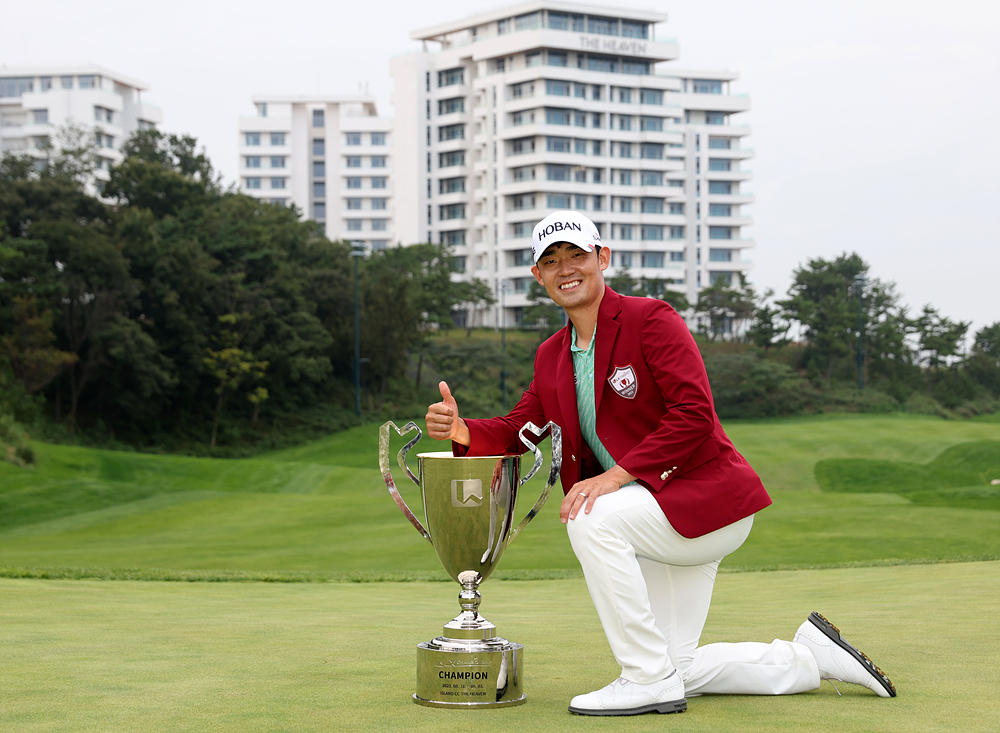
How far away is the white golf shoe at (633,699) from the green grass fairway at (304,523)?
8813 mm

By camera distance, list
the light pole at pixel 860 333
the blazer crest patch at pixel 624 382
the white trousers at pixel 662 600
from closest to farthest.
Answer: the white trousers at pixel 662 600 < the blazer crest patch at pixel 624 382 < the light pole at pixel 860 333

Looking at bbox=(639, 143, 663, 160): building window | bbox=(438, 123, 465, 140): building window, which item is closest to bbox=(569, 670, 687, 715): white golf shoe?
bbox=(639, 143, 663, 160): building window

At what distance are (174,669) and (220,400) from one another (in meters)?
44.0

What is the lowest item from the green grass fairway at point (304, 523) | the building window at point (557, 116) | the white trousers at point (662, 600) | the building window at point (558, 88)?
the green grass fairway at point (304, 523)

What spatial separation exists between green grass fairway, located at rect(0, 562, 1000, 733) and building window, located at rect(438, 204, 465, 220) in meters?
88.6

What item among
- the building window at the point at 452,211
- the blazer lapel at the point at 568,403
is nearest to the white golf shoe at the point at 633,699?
the blazer lapel at the point at 568,403

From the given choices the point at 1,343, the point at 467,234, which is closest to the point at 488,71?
the point at 467,234

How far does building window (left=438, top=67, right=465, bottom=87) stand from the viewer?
9631 centimetres

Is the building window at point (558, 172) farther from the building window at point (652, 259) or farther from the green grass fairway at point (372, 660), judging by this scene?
the green grass fairway at point (372, 660)

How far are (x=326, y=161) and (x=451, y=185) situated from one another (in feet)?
95.5

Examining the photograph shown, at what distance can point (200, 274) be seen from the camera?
46281mm

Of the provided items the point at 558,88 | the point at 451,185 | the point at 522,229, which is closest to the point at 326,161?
the point at 451,185

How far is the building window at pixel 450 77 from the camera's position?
96.3 m

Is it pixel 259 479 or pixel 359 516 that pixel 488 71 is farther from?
pixel 359 516
